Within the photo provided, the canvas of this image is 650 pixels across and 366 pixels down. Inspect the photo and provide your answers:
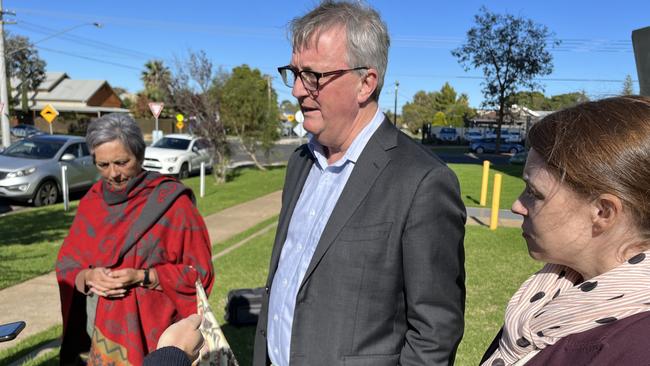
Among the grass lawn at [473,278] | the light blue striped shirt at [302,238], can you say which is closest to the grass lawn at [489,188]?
the grass lawn at [473,278]

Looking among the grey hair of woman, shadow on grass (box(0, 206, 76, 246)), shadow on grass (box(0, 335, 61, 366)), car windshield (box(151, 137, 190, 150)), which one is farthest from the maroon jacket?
car windshield (box(151, 137, 190, 150))

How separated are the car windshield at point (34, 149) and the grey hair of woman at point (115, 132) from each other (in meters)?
11.0

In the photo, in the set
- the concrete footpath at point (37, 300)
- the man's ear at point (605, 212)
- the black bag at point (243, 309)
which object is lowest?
the concrete footpath at point (37, 300)

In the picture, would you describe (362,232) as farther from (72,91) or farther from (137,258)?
(72,91)

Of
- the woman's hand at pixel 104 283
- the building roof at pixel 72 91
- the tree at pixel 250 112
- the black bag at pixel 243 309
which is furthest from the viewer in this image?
the building roof at pixel 72 91

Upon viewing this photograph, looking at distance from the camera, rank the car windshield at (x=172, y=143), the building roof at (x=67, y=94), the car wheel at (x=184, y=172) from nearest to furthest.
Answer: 1. the car wheel at (x=184, y=172)
2. the car windshield at (x=172, y=143)
3. the building roof at (x=67, y=94)

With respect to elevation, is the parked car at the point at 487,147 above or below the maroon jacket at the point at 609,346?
below

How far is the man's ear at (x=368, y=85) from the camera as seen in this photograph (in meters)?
1.93

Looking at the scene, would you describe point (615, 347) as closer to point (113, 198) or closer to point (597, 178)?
point (597, 178)

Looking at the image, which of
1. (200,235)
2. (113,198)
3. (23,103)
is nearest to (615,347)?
(200,235)

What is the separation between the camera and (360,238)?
1769 mm

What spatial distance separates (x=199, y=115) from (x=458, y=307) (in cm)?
1700

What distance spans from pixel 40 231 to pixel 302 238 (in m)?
8.31

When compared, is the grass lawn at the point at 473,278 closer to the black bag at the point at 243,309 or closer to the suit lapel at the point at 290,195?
the black bag at the point at 243,309
